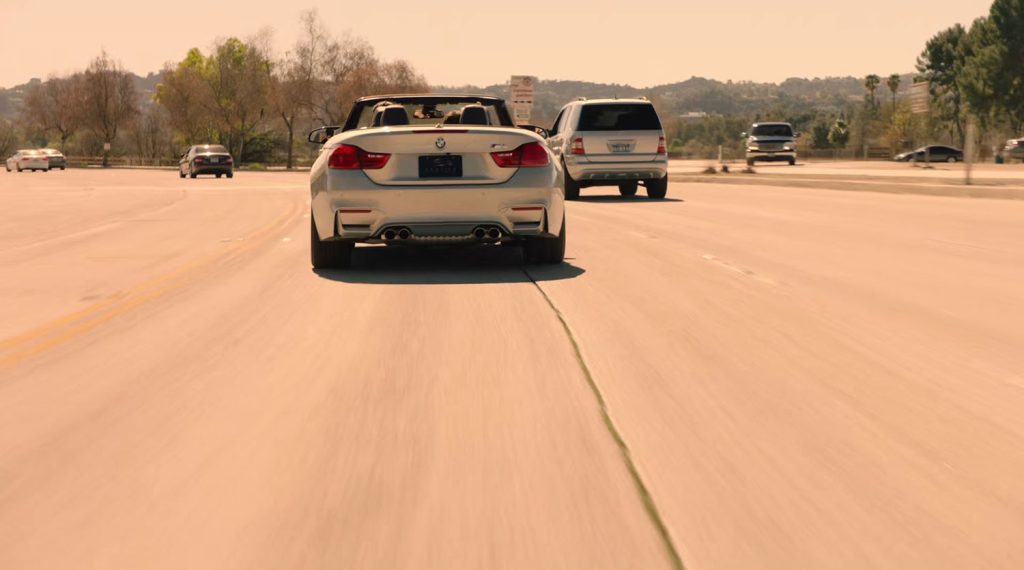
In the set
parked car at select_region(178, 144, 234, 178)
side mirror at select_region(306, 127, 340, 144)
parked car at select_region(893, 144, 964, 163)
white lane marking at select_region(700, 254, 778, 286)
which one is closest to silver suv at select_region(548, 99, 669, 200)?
side mirror at select_region(306, 127, 340, 144)

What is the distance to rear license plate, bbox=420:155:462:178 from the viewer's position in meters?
11.6

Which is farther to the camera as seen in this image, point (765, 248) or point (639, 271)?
point (765, 248)

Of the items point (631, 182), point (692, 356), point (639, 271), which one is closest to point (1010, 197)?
point (631, 182)

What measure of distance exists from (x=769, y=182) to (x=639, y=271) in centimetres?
2351

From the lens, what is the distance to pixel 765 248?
14781mm

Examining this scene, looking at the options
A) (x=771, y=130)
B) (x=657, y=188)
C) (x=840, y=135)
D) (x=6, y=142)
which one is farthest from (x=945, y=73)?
(x=657, y=188)

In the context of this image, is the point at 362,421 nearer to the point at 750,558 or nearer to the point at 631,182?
the point at 750,558

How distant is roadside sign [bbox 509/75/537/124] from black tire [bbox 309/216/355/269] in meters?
33.4

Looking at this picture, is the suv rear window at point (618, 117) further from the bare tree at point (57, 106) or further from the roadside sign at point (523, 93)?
the bare tree at point (57, 106)

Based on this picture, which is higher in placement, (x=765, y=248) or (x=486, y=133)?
(x=486, y=133)

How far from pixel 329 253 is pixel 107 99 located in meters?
114

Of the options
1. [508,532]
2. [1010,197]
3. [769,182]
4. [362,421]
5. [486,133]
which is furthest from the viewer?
[769,182]

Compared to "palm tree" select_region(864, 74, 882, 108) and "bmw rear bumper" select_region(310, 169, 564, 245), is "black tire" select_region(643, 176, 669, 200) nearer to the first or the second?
"bmw rear bumper" select_region(310, 169, 564, 245)

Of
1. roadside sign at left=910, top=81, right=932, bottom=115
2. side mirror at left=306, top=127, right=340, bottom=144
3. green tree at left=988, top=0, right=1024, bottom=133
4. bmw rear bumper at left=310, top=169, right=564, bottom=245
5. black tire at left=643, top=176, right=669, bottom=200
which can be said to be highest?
green tree at left=988, top=0, right=1024, bottom=133
